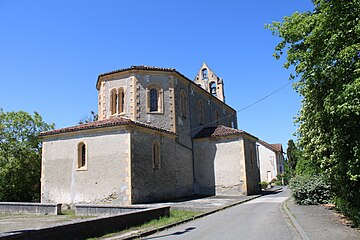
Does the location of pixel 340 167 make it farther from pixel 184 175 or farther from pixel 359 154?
pixel 184 175

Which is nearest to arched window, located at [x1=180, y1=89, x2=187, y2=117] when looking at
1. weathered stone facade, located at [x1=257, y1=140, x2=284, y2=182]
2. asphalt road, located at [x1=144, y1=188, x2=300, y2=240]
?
asphalt road, located at [x1=144, y1=188, x2=300, y2=240]

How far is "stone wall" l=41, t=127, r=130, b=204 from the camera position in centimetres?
1898

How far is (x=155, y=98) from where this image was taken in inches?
965

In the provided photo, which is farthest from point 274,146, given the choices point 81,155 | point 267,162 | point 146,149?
point 81,155

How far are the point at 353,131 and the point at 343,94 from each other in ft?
5.65

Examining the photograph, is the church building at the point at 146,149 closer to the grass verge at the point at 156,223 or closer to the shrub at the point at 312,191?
the grass verge at the point at 156,223

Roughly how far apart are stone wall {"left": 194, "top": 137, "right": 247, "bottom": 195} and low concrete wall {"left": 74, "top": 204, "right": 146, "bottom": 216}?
12.9 metres

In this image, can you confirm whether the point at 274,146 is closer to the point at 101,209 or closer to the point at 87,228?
the point at 101,209

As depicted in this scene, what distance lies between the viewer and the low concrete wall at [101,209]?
1377 centimetres

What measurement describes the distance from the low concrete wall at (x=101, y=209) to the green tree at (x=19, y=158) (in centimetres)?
1701

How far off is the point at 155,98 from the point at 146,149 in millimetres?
5440

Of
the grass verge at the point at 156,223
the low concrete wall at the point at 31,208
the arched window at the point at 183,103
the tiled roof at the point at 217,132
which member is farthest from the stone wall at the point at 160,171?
the grass verge at the point at 156,223

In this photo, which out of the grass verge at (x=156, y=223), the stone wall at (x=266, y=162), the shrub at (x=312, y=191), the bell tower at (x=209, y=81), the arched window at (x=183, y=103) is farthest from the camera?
the stone wall at (x=266, y=162)

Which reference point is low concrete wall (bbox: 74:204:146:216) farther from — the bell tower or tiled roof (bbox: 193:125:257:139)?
the bell tower
